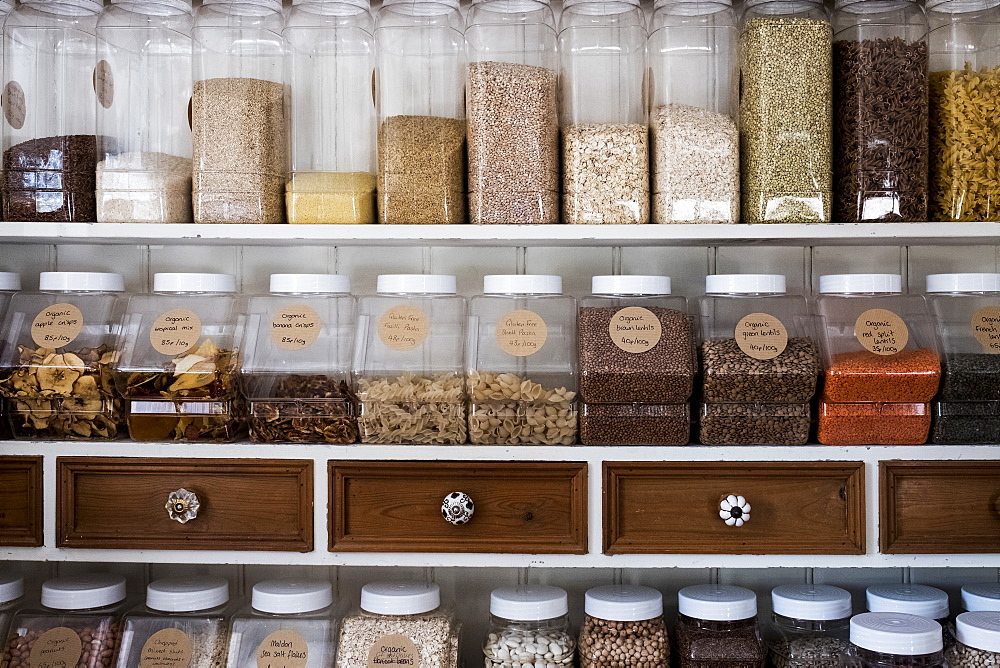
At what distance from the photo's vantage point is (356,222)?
134 centimetres

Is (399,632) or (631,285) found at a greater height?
(631,285)

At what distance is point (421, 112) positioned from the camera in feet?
4.65

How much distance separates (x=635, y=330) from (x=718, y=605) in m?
0.49

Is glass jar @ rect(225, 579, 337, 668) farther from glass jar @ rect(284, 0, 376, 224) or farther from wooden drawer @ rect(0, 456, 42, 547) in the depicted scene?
glass jar @ rect(284, 0, 376, 224)

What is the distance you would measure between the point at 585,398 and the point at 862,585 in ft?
2.53

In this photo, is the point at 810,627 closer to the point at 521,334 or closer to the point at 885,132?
the point at 521,334

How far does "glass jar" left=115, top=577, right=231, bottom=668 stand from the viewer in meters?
1.34

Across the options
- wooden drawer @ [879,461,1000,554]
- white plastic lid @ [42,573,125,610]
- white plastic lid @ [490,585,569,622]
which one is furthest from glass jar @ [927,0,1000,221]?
white plastic lid @ [42,573,125,610]

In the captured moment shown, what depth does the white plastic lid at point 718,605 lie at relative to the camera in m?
1.34

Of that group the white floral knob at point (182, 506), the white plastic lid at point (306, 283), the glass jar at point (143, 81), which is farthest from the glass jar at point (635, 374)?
the glass jar at point (143, 81)

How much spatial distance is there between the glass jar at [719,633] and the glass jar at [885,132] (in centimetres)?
68

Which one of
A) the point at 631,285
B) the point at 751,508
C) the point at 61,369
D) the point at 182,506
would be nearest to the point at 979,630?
the point at 751,508

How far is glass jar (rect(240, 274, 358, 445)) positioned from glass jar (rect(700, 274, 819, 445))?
0.61 metres

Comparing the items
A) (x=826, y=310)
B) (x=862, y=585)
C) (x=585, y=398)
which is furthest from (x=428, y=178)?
(x=862, y=585)
